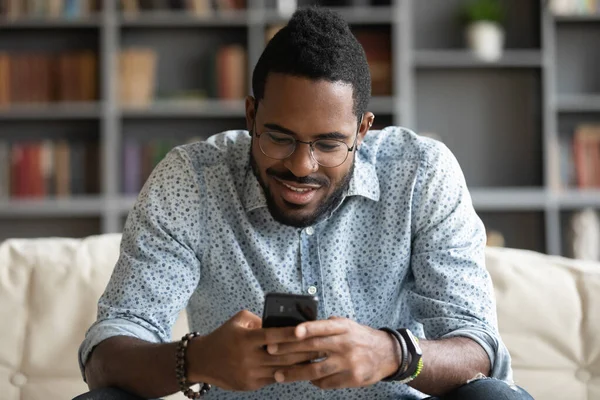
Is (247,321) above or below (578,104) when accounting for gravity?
below

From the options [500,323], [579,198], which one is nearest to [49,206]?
[579,198]

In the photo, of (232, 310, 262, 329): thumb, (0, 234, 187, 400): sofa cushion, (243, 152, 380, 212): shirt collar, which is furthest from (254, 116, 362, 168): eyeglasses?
(0, 234, 187, 400): sofa cushion

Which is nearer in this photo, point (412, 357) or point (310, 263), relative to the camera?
point (412, 357)

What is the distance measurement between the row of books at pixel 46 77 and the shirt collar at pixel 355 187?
111 inches

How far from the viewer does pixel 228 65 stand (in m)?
4.35

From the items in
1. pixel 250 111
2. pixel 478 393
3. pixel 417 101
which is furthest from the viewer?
pixel 417 101

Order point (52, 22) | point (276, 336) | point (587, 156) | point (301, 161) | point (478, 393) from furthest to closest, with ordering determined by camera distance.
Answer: point (587, 156), point (52, 22), point (301, 161), point (478, 393), point (276, 336)

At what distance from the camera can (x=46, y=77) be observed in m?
4.32

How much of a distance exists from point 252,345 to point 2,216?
11.3 feet

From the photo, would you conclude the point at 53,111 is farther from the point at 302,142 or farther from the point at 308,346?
the point at 308,346

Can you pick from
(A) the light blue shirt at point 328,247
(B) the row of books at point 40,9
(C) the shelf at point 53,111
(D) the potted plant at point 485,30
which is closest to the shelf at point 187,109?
(C) the shelf at point 53,111

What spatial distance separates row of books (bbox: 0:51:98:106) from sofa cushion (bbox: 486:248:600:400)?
284 cm

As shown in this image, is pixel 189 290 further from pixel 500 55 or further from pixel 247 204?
pixel 500 55

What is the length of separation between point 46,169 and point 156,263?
2.93 meters
